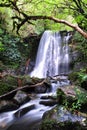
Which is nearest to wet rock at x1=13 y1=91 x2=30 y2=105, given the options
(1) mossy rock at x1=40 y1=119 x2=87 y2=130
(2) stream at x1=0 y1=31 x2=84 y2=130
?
(2) stream at x1=0 y1=31 x2=84 y2=130

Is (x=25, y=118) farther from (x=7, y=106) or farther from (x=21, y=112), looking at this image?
(x=7, y=106)

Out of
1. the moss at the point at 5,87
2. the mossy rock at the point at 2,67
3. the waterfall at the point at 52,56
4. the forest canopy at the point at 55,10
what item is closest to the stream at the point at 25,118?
the moss at the point at 5,87

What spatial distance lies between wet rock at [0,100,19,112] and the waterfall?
6.00 metres

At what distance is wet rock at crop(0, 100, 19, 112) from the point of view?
8811 mm

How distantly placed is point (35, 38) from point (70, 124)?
12.6m

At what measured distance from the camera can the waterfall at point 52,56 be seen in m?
15.2

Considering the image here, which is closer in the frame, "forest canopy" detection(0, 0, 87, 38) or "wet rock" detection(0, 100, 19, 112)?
"forest canopy" detection(0, 0, 87, 38)

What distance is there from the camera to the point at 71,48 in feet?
50.3

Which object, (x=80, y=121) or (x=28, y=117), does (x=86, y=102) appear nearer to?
(x=80, y=121)

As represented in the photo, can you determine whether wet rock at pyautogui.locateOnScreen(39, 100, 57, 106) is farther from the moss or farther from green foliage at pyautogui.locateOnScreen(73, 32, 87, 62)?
green foliage at pyautogui.locateOnScreen(73, 32, 87, 62)

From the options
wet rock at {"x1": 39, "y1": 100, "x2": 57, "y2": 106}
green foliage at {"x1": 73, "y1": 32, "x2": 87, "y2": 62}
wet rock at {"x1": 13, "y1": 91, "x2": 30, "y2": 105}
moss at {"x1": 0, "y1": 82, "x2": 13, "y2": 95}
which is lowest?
wet rock at {"x1": 39, "y1": 100, "x2": 57, "y2": 106}

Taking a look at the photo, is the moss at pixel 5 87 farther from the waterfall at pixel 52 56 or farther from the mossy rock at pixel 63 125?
the waterfall at pixel 52 56

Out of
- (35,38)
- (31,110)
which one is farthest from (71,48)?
(31,110)

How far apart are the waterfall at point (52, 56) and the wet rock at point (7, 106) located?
19.7ft
